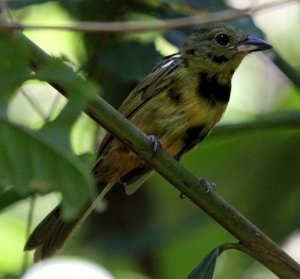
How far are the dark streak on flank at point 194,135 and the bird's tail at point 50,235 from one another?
0.48m

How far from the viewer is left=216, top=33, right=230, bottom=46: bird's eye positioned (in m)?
4.23

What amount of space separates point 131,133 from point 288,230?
2.27 metres

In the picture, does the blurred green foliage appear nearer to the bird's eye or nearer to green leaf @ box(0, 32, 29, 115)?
the bird's eye

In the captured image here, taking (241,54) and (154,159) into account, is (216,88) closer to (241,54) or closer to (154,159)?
(241,54)

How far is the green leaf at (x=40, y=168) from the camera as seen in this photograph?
77.8 inches

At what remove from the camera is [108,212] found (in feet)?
15.8

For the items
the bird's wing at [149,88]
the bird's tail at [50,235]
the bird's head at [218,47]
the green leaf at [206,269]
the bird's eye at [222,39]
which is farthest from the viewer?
the bird's eye at [222,39]

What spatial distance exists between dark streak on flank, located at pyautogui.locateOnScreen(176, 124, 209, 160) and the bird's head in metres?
0.33

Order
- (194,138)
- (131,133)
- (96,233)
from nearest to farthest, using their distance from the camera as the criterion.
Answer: (131,133) < (194,138) < (96,233)

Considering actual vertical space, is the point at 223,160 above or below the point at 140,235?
above

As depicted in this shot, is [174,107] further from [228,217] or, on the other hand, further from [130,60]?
[228,217]

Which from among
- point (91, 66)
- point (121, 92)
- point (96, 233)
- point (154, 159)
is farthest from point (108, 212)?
point (154, 159)

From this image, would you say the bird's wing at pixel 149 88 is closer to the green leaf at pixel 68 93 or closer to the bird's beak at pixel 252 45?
the bird's beak at pixel 252 45

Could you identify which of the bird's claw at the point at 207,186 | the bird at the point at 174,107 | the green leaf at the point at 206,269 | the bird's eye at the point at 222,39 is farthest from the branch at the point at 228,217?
the bird's eye at the point at 222,39
